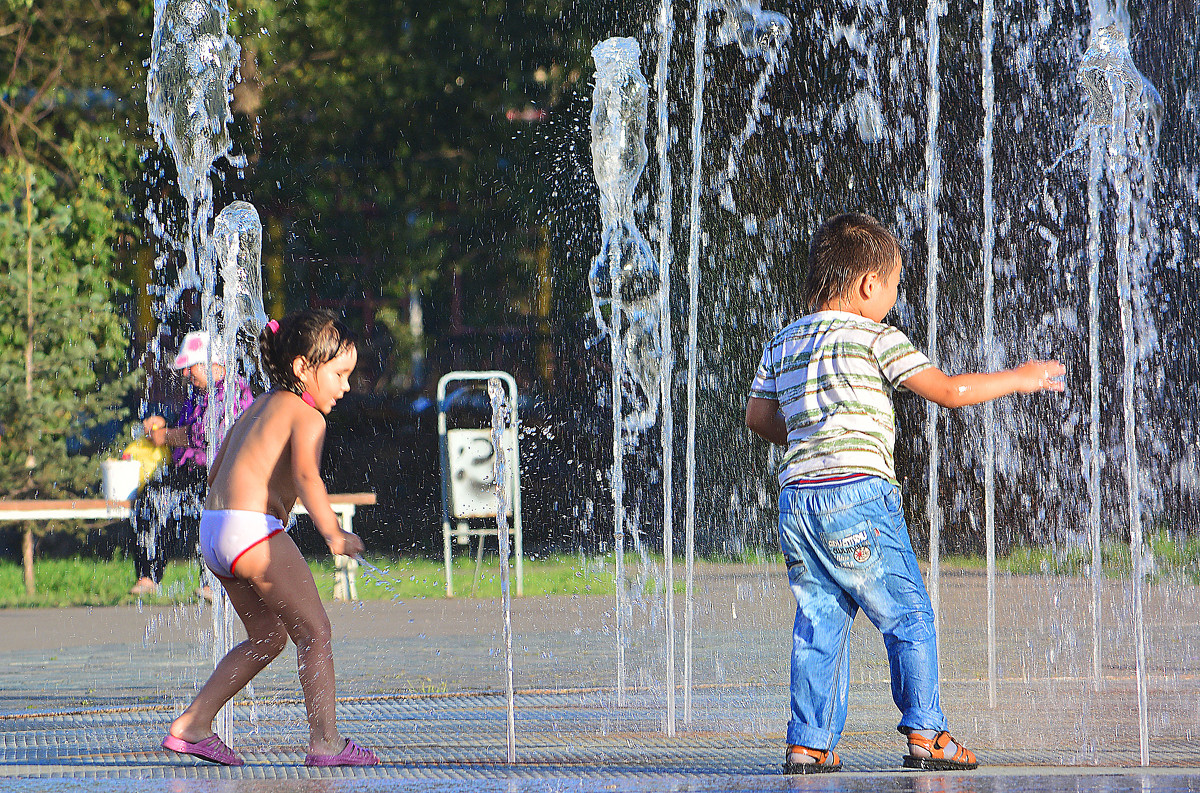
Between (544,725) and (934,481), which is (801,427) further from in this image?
(934,481)

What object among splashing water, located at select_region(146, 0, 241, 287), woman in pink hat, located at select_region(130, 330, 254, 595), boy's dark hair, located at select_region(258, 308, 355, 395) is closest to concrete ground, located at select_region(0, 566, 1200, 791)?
woman in pink hat, located at select_region(130, 330, 254, 595)

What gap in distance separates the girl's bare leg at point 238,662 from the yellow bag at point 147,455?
4940mm

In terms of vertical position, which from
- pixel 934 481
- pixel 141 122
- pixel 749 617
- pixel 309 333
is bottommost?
pixel 749 617

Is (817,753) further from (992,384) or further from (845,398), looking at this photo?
(992,384)

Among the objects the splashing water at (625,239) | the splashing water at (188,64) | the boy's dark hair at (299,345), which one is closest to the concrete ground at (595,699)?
the boy's dark hair at (299,345)

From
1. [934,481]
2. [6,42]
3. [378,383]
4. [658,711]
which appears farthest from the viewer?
[378,383]

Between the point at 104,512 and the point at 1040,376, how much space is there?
25.7 feet

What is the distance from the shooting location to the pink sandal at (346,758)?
3.68m

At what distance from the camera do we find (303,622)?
12.1ft

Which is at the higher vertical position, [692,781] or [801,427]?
A: [801,427]

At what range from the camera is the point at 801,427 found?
3471mm

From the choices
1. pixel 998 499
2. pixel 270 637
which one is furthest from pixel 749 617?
pixel 998 499

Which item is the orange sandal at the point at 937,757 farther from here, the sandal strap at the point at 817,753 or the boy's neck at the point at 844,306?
the boy's neck at the point at 844,306

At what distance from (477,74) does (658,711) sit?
1128 cm
